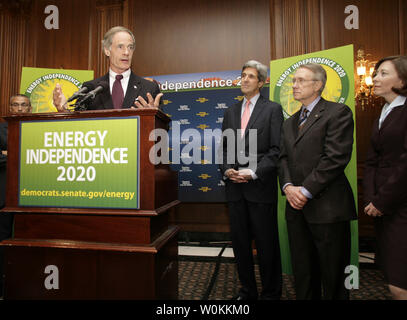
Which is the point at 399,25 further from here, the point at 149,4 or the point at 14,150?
the point at 14,150

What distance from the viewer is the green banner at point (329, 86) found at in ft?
7.59

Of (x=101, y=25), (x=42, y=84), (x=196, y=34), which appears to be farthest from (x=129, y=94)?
(x=101, y=25)

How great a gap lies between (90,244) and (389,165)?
1642 millimetres

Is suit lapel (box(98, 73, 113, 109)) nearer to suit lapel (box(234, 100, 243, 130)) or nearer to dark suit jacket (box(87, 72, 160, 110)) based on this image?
dark suit jacket (box(87, 72, 160, 110))

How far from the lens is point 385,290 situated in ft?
7.11

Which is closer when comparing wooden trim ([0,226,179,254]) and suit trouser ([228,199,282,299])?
wooden trim ([0,226,179,254])

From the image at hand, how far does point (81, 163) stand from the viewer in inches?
48.0

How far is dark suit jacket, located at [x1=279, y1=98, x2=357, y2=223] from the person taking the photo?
1514 millimetres

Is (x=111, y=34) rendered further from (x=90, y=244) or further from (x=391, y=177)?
(x=391, y=177)

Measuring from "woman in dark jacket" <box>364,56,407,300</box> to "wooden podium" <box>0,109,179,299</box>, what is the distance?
46.6 inches

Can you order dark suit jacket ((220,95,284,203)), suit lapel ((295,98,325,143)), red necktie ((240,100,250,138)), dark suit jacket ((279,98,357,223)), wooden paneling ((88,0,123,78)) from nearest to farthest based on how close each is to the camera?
dark suit jacket ((279,98,357,223)), suit lapel ((295,98,325,143)), dark suit jacket ((220,95,284,203)), red necktie ((240,100,250,138)), wooden paneling ((88,0,123,78))

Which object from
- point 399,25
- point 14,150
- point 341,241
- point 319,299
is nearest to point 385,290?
point 319,299

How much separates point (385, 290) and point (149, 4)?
15.7ft

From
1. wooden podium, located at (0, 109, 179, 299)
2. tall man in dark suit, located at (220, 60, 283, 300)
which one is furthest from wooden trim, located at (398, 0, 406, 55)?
wooden podium, located at (0, 109, 179, 299)
